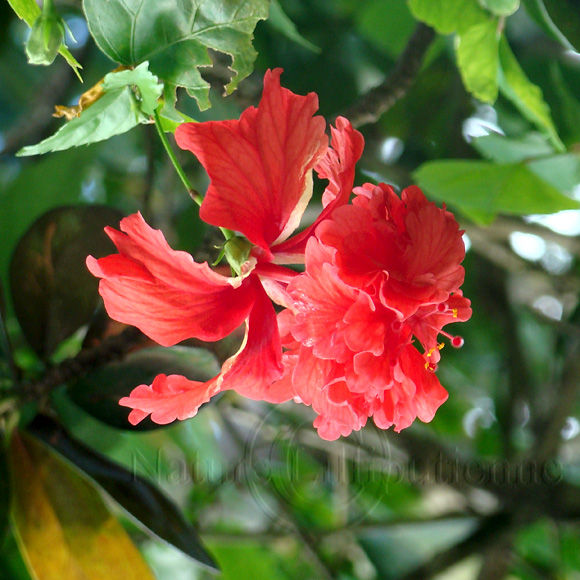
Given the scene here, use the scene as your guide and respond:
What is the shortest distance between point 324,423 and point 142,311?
139mm

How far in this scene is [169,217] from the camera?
1054 mm

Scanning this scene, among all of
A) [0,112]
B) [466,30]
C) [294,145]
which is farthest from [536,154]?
[0,112]

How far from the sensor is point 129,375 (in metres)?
0.64

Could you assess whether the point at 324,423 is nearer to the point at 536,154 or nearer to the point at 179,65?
the point at 179,65

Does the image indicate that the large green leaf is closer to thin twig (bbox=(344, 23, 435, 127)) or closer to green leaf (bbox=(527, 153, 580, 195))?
thin twig (bbox=(344, 23, 435, 127))

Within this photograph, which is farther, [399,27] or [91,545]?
[399,27]

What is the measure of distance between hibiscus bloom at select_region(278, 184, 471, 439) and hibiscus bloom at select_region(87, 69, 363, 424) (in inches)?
1.2

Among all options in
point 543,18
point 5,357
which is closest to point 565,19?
point 543,18

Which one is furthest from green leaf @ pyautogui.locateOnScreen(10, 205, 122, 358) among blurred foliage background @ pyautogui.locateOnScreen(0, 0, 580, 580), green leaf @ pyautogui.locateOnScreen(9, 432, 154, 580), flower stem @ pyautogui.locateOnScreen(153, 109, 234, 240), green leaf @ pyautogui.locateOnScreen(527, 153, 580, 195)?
green leaf @ pyautogui.locateOnScreen(527, 153, 580, 195)

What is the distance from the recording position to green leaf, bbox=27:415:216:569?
23.8 inches

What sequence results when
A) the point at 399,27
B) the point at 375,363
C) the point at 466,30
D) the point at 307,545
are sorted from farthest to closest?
the point at 307,545
the point at 399,27
the point at 466,30
the point at 375,363

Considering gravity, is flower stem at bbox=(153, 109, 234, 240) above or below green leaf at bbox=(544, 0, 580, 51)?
above

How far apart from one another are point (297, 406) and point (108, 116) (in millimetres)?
785

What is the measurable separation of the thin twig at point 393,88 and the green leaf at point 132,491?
0.40 meters
